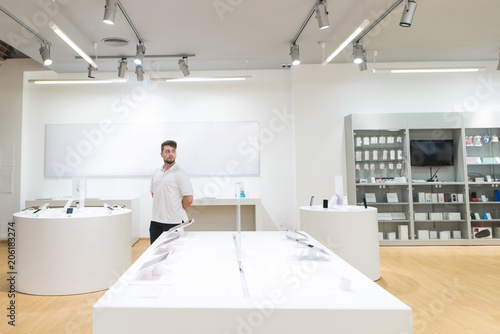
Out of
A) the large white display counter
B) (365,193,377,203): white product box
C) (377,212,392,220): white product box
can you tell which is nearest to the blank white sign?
(365,193,377,203): white product box

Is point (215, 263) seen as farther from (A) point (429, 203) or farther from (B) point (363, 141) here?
(A) point (429, 203)

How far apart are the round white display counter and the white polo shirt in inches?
25.7

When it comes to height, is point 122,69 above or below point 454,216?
above

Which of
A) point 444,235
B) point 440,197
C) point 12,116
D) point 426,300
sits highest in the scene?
point 12,116

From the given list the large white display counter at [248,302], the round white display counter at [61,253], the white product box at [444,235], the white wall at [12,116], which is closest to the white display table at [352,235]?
the large white display counter at [248,302]

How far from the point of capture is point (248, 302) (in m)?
1.21

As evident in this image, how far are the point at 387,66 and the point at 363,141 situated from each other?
5.47 feet

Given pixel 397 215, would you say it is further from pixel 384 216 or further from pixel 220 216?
pixel 220 216

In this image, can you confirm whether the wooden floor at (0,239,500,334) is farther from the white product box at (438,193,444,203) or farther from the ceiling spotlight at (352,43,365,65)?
the ceiling spotlight at (352,43,365,65)

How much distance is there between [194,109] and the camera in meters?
6.61

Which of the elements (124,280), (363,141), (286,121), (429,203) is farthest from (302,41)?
(124,280)

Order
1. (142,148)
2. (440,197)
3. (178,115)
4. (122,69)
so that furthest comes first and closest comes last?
(178,115) < (142,148) < (440,197) < (122,69)

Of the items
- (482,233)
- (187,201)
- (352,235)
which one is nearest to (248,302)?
(187,201)

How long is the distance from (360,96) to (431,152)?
Answer: 5.53 feet
